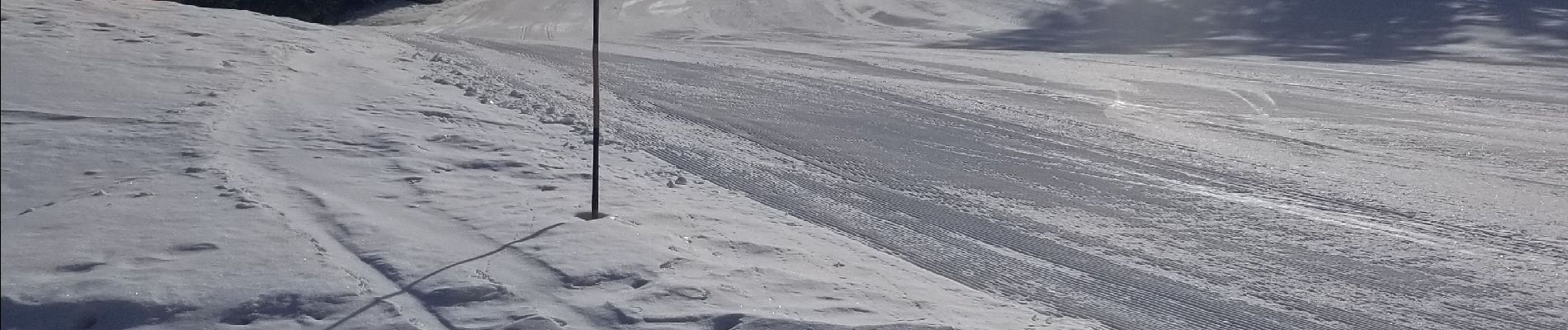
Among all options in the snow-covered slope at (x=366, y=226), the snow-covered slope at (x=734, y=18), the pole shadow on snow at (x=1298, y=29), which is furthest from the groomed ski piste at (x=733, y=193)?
the snow-covered slope at (x=734, y=18)

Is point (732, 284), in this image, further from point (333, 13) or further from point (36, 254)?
point (333, 13)

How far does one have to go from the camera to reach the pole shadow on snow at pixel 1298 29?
784 inches

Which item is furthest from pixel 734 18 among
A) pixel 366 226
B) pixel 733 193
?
pixel 366 226

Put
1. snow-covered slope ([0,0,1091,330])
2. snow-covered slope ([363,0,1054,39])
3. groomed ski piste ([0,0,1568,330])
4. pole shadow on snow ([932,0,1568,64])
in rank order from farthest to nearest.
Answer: snow-covered slope ([363,0,1054,39]), pole shadow on snow ([932,0,1568,64]), groomed ski piste ([0,0,1568,330]), snow-covered slope ([0,0,1091,330])

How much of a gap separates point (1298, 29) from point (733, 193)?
66.8ft

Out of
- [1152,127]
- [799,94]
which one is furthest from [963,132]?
[799,94]

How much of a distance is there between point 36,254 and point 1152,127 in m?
8.18

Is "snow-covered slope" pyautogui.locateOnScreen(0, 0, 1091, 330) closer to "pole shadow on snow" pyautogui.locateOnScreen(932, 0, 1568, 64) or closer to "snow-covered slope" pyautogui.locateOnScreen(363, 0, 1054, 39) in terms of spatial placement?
"snow-covered slope" pyautogui.locateOnScreen(363, 0, 1054, 39)

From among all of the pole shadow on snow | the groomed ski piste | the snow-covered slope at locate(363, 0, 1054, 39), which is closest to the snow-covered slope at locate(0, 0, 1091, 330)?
the groomed ski piste

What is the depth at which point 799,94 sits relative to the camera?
11.8 meters

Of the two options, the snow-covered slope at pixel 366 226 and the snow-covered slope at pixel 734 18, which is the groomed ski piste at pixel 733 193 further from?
the snow-covered slope at pixel 734 18

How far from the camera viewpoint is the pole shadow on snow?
19.9 meters

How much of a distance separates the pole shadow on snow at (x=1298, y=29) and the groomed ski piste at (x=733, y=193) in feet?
19.8

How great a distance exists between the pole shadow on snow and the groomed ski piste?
6021 mm
